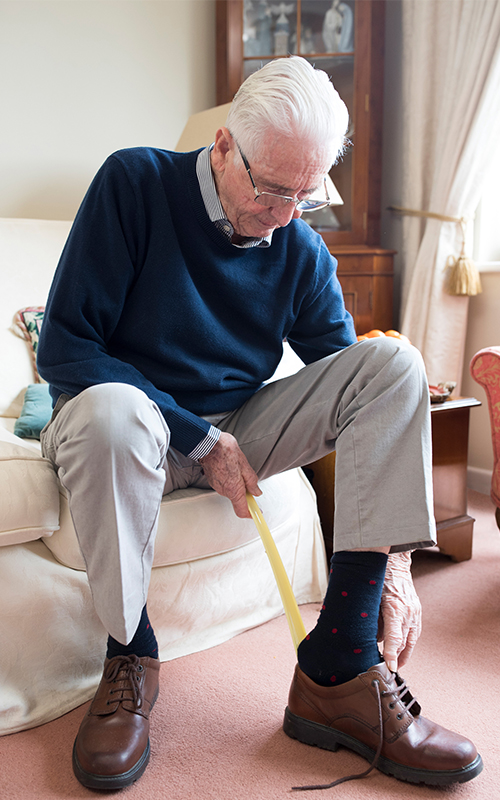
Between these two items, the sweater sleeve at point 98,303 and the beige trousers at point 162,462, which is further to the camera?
the sweater sleeve at point 98,303

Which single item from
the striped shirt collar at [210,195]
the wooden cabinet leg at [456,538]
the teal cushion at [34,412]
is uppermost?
the striped shirt collar at [210,195]

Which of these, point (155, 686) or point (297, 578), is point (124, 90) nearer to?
point (297, 578)

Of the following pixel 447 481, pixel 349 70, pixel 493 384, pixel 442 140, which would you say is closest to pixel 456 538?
pixel 447 481

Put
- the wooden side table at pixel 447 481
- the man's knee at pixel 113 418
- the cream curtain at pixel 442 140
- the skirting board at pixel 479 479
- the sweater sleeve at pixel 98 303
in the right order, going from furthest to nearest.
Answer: the skirting board at pixel 479 479, the cream curtain at pixel 442 140, the wooden side table at pixel 447 481, the sweater sleeve at pixel 98 303, the man's knee at pixel 113 418

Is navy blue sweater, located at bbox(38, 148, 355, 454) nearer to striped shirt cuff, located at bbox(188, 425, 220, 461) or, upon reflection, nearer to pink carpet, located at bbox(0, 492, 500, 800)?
striped shirt cuff, located at bbox(188, 425, 220, 461)

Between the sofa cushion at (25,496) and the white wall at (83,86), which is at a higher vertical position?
the white wall at (83,86)

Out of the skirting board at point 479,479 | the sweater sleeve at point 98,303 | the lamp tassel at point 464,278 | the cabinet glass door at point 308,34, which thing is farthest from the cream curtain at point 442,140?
the sweater sleeve at point 98,303

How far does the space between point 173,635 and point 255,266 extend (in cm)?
69

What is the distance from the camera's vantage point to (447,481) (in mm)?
1671

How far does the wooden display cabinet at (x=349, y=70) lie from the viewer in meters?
2.39

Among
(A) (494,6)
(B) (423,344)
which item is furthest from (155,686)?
(A) (494,6)

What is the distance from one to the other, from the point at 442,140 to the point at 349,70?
1.40ft

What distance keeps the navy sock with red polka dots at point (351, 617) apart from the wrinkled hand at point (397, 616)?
0.10 ft

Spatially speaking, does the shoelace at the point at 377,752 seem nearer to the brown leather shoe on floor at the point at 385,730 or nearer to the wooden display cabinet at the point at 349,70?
the brown leather shoe on floor at the point at 385,730
